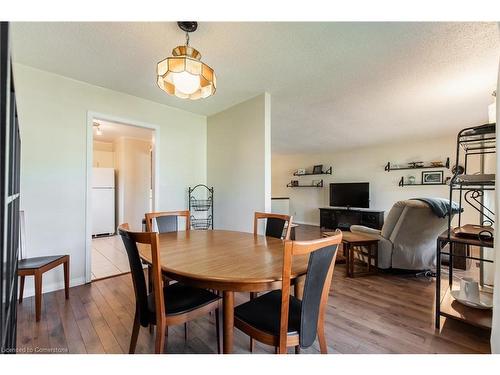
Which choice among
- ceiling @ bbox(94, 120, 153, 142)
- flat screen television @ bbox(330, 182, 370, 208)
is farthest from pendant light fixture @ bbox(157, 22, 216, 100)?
flat screen television @ bbox(330, 182, 370, 208)

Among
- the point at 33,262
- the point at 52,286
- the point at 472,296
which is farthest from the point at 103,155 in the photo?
the point at 472,296

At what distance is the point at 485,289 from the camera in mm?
1939

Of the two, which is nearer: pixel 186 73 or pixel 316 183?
pixel 186 73

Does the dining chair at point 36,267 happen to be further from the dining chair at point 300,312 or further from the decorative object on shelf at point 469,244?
the decorative object on shelf at point 469,244

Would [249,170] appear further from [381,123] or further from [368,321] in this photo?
[381,123]

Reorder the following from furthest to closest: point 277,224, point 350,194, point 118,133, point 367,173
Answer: point 350,194, point 367,173, point 118,133, point 277,224

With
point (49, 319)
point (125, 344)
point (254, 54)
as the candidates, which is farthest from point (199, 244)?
point (254, 54)

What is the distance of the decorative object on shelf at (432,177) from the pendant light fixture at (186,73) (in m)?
5.64

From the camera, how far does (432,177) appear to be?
199 inches

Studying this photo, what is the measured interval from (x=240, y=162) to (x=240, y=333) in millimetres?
2040

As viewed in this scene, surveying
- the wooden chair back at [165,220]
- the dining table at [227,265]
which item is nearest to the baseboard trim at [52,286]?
the wooden chair back at [165,220]

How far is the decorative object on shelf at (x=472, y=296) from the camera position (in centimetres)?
169

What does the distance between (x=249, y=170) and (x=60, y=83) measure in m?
2.32

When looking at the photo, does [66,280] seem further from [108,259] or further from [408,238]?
[408,238]
